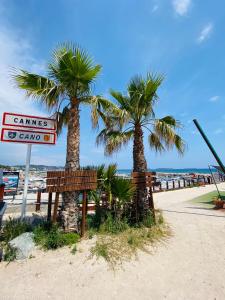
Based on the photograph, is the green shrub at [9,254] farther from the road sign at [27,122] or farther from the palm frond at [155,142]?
the palm frond at [155,142]

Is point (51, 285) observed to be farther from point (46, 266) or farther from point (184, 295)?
point (184, 295)

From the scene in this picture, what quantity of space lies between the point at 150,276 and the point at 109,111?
4858 mm

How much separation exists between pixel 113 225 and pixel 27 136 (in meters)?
3.77

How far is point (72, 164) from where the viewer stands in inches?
245

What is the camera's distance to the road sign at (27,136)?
20.4ft

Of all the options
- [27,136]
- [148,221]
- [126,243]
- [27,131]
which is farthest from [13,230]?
[148,221]

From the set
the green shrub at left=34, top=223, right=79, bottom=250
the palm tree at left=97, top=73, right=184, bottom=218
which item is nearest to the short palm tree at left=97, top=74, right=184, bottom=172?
the palm tree at left=97, top=73, right=184, bottom=218

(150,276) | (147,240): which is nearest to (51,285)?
(150,276)

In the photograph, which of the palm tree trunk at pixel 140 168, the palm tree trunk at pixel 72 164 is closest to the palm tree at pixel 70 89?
the palm tree trunk at pixel 72 164

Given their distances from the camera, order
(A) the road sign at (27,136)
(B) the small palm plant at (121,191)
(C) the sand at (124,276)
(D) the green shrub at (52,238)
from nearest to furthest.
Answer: (C) the sand at (124,276) → (D) the green shrub at (52,238) → (A) the road sign at (27,136) → (B) the small palm plant at (121,191)

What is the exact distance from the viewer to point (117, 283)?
4.15 meters

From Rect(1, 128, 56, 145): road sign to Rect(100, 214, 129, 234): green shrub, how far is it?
9.79ft

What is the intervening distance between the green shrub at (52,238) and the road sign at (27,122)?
302 cm

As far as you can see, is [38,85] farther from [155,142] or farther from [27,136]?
[155,142]
